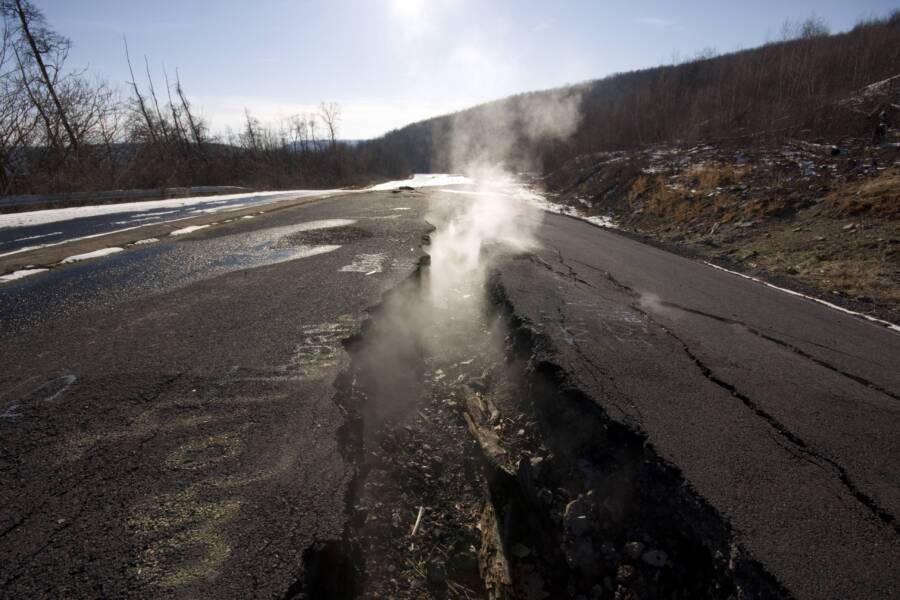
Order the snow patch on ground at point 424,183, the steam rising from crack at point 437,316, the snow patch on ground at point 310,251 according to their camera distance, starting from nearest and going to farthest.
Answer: the steam rising from crack at point 437,316
the snow patch on ground at point 310,251
the snow patch on ground at point 424,183

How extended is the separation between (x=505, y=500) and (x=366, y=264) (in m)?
3.37

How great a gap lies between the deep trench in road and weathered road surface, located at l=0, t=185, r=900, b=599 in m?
0.10

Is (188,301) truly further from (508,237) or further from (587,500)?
(508,237)

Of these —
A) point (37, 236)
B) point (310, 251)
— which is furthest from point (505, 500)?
point (37, 236)

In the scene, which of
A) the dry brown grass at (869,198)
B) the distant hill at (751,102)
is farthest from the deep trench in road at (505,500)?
the distant hill at (751,102)

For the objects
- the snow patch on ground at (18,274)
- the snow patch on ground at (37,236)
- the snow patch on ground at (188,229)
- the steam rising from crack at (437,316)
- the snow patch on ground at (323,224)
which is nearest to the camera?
the steam rising from crack at (437,316)

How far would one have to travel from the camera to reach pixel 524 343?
11.0 feet

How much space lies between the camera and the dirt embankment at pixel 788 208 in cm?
662

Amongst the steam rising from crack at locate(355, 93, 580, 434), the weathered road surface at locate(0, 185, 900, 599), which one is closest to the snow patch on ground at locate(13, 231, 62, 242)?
the weathered road surface at locate(0, 185, 900, 599)

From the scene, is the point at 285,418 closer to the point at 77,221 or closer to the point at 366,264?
the point at 366,264

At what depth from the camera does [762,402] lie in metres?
2.57

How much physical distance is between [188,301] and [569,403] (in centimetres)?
319

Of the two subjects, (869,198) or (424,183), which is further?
(424,183)

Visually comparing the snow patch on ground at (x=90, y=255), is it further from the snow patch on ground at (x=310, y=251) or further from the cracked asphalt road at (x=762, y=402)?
the cracked asphalt road at (x=762, y=402)
